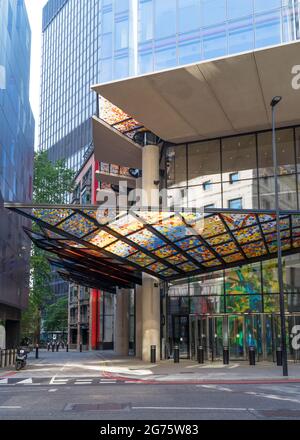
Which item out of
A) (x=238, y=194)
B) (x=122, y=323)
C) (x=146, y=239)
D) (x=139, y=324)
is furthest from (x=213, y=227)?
(x=122, y=323)

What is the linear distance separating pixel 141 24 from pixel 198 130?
256 inches

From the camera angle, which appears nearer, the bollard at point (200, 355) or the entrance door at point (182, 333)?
the bollard at point (200, 355)

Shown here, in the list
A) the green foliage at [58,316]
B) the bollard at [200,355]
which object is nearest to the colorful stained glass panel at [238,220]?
the bollard at [200,355]

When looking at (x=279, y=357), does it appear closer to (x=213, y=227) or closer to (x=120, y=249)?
(x=213, y=227)

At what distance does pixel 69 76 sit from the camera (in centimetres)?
12419

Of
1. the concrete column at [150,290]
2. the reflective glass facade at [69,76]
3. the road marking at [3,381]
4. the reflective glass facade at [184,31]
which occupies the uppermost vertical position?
the reflective glass facade at [69,76]

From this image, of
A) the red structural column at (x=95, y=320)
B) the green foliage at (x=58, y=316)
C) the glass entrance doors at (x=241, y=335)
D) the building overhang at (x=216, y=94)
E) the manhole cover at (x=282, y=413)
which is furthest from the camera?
the green foliage at (x=58, y=316)

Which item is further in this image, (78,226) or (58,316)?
(58,316)

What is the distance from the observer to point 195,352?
1185 inches

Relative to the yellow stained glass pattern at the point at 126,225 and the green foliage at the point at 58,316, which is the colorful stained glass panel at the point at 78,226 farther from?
the green foliage at the point at 58,316

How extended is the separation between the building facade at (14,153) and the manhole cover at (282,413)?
2430 centimetres

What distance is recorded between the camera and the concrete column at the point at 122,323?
139ft

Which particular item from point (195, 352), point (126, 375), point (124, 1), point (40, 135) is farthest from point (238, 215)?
point (40, 135)

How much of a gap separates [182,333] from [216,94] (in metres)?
13.8
